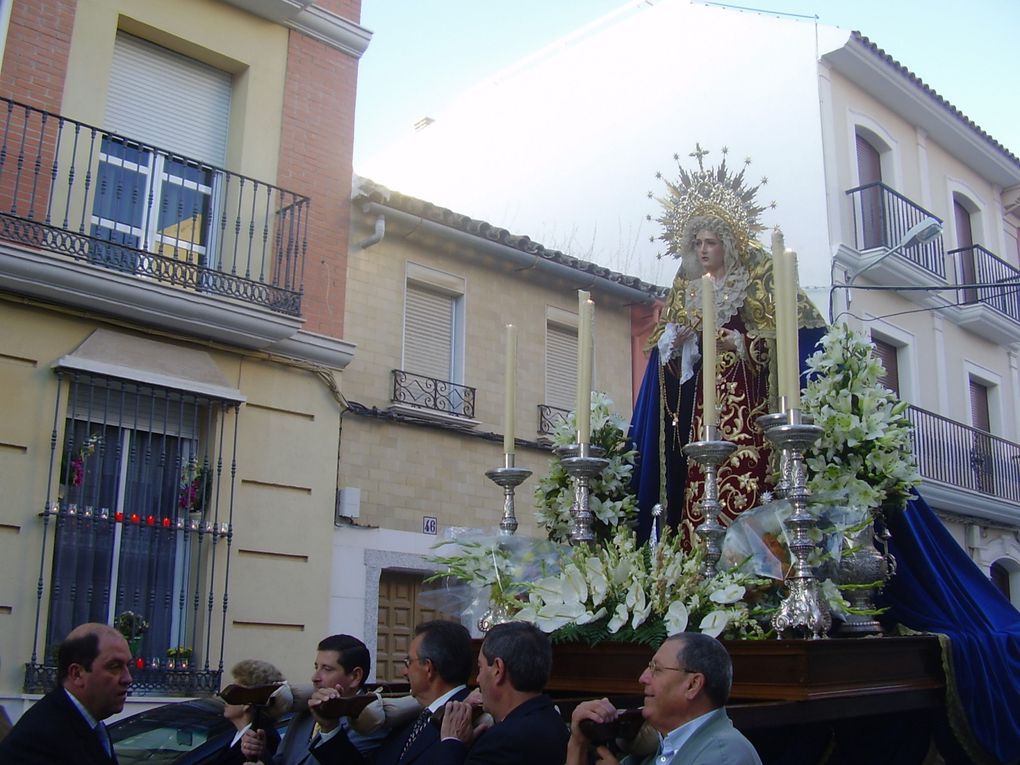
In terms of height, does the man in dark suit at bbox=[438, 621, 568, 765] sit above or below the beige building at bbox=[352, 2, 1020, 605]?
below

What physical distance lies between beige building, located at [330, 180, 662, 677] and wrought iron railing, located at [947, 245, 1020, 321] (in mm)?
6317

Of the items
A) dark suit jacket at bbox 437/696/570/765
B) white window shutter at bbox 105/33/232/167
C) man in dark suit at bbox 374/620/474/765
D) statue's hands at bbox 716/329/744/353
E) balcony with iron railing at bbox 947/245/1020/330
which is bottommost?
dark suit jacket at bbox 437/696/570/765

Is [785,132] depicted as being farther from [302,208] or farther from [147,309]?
[147,309]

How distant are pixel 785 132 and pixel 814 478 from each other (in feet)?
37.7

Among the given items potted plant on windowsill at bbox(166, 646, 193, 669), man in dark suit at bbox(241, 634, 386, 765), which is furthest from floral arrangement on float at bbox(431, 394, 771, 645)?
potted plant on windowsill at bbox(166, 646, 193, 669)

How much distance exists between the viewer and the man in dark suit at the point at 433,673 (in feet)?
10.7

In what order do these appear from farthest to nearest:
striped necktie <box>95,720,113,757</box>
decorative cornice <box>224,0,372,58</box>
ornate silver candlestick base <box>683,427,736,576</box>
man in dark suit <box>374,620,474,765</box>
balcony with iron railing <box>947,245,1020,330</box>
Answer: balcony with iron railing <box>947,245,1020,330</box>
decorative cornice <box>224,0,372,58</box>
ornate silver candlestick base <box>683,427,736,576</box>
striped necktie <box>95,720,113,757</box>
man in dark suit <box>374,620,474,765</box>

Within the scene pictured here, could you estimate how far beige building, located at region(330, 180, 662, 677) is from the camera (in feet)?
31.8

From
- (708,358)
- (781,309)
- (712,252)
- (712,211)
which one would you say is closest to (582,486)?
(708,358)

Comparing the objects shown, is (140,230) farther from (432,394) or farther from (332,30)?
(432,394)

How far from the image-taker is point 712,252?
4.72m

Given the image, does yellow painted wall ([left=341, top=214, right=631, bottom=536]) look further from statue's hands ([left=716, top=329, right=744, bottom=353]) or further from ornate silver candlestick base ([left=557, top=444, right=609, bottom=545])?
ornate silver candlestick base ([left=557, top=444, right=609, bottom=545])

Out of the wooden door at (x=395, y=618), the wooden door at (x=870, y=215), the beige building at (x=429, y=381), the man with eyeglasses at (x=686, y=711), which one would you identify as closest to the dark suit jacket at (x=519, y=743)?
the man with eyeglasses at (x=686, y=711)

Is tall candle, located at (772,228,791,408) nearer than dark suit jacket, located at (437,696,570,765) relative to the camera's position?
No
